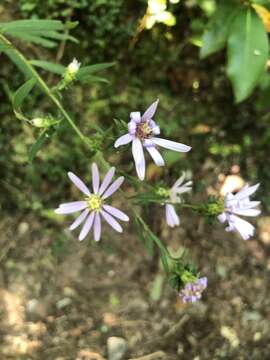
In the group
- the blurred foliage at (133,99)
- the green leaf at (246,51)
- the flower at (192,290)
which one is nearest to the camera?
the flower at (192,290)

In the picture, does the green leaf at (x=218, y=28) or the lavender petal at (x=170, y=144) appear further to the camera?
the green leaf at (x=218, y=28)

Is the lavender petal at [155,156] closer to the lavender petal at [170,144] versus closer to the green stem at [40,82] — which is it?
the lavender petal at [170,144]

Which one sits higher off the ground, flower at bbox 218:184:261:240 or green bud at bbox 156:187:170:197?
green bud at bbox 156:187:170:197

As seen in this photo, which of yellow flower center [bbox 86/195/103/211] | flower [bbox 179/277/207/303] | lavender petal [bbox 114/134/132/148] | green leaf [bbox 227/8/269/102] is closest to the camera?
lavender petal [bbox 114/134/132/148]

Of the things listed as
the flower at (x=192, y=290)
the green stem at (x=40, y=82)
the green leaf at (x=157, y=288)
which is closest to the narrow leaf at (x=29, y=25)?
the green stem at (x=40, y=82)

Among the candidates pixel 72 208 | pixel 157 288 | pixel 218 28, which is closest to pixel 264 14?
pixel 218 28

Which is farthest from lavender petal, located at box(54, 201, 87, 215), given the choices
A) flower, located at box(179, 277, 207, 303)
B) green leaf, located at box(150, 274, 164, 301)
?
green leaf, located at box(150, 274, 164, 301)

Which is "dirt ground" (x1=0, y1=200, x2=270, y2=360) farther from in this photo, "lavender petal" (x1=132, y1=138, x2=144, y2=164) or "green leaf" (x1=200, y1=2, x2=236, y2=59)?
"lavender petal" (x1=132, y1=138, x2=144, y2=164)

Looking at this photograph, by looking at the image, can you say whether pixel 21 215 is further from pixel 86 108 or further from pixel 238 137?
pixel 238 137
